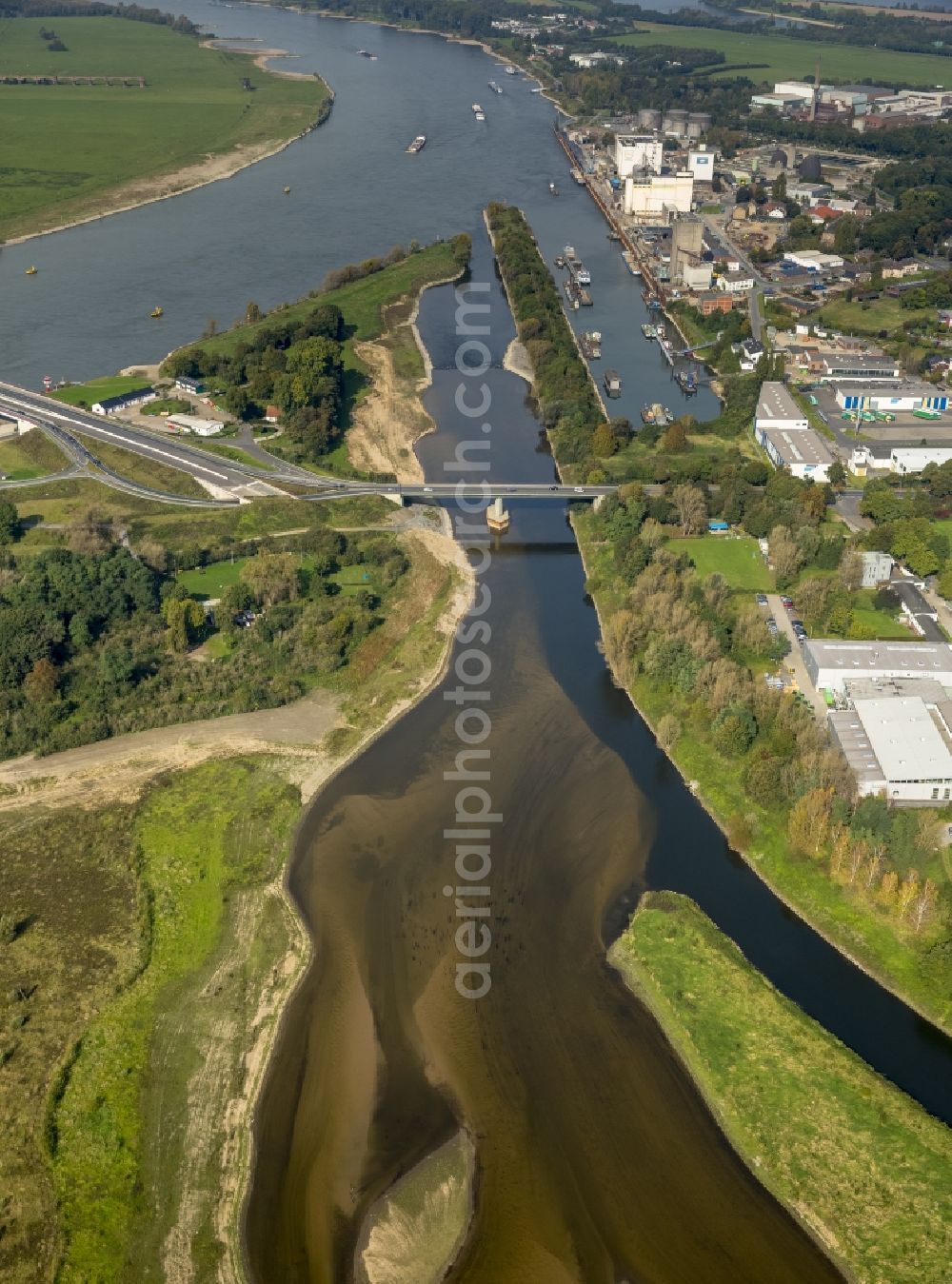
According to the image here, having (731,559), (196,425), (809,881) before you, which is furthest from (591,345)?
(809,881)

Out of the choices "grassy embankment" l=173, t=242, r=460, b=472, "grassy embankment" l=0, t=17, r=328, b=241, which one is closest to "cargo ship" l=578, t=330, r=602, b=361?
"grassy embankment" l=173, t=242, r=460, b=472

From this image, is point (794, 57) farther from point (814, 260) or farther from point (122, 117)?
point (122, 117)


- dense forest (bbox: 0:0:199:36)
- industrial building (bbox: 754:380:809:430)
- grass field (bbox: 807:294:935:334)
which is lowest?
industrial building (bbox: 754:380:809:430)

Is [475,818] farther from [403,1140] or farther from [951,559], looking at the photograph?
[951,559]

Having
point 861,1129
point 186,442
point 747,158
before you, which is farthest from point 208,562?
point 747,158

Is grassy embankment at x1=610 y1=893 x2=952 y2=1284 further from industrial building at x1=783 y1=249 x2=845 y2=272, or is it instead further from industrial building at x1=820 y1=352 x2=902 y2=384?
industrial building at x1=783 y1=249 x2=845 y2=272

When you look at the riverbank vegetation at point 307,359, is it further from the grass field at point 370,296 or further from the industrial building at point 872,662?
the industrial building at point 872,662
